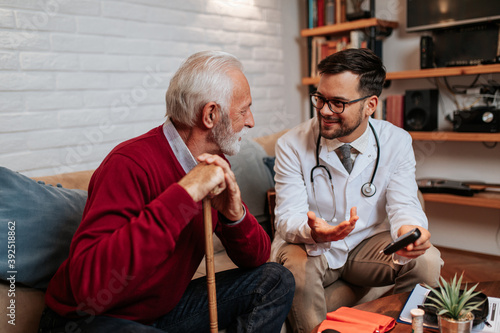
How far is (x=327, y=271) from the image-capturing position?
195cm

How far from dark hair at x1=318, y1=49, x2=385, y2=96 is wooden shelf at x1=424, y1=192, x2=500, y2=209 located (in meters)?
1.36

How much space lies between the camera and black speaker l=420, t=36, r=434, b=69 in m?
3.14

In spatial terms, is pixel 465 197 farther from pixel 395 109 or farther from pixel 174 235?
pixel 174 235

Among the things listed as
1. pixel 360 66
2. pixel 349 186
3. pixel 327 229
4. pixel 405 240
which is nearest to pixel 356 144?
pixel 349 186

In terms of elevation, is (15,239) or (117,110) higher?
(117,110)

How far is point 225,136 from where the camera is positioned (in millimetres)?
1498

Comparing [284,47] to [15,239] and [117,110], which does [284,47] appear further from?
[15,239]

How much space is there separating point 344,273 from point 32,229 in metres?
1.26

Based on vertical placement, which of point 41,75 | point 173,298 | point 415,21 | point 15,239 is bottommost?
point 173,298

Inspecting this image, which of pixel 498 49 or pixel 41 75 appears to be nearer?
pixel 41 75

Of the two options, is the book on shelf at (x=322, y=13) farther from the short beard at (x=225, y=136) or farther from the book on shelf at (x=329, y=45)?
the short beard at (x=225, y=136)

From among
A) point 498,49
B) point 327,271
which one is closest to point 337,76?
point 327,271

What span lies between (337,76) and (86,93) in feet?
4.19

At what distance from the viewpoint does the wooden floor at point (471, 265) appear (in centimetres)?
293
